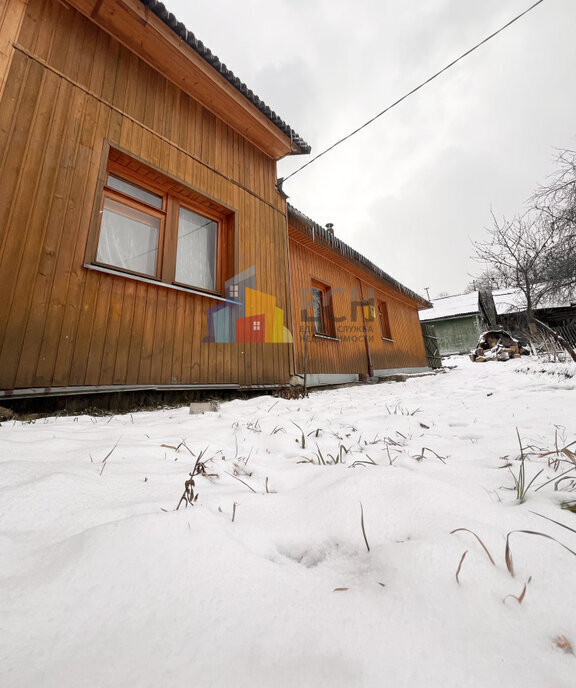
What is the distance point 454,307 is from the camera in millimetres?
22750

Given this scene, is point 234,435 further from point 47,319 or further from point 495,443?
point 47,319

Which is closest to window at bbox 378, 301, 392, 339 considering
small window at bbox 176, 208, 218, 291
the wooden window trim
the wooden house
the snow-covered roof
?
the wooden window trim

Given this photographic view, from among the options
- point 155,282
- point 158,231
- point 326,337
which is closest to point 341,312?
point 326,337

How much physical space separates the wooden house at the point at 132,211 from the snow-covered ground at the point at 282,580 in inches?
75.4

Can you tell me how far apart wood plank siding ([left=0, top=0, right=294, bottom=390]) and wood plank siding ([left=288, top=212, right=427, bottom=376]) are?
6.12 ft

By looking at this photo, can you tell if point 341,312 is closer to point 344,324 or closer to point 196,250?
point 344,324

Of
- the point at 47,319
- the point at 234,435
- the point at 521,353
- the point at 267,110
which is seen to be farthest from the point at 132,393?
the point at 521,353

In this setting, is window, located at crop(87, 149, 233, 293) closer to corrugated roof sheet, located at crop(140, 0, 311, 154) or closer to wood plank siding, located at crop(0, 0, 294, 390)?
wood plank siding, located at crop(0, 0, 294, 390)

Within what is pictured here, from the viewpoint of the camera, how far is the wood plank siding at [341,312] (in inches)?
234

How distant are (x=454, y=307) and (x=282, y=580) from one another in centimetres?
2583

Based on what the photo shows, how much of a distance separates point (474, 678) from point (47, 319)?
3.16 m

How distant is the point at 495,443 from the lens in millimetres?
1388

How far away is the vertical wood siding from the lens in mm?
5992

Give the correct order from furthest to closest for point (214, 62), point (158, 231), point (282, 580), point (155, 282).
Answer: point (214, 62) → point (158, 231) → point (155, 282) → point (282, 580)
